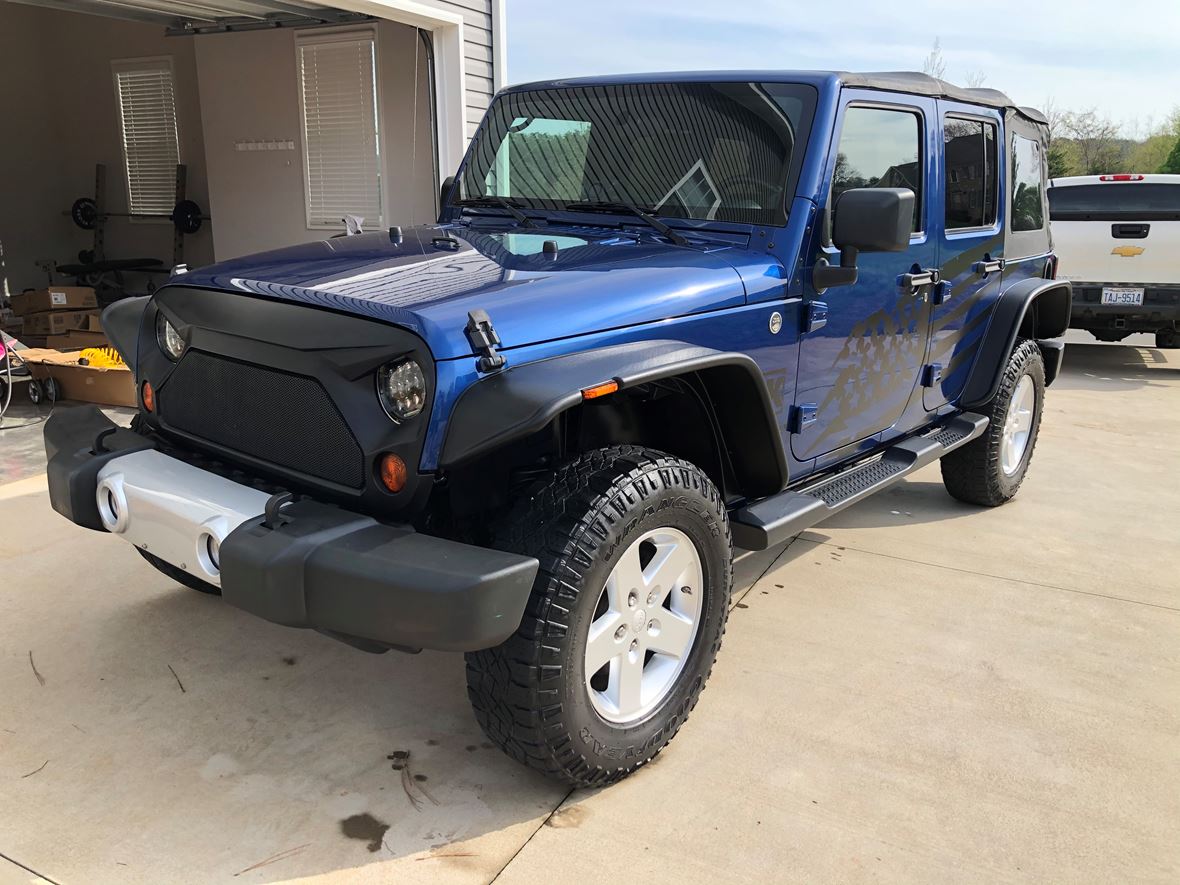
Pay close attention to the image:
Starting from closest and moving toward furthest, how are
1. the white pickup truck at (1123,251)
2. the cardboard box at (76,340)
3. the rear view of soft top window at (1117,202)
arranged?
1. the cardboard box at (76,340)
2. the white pickup truck at (1123,251)
3. the rear view of soft top window at (1117,202)

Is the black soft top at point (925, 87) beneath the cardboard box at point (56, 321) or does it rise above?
above

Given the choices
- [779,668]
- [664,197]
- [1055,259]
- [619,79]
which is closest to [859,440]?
[779,668]

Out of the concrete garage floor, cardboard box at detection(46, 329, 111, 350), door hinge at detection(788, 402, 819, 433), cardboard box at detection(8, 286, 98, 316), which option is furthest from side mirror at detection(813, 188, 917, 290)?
cardboard box at detection(8, 286, 98, 316)

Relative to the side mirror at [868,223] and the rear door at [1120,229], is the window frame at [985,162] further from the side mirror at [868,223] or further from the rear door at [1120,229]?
the rear door at [1120,229]

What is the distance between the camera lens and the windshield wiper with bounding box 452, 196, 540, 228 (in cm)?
330

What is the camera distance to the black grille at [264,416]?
2211 millimetres

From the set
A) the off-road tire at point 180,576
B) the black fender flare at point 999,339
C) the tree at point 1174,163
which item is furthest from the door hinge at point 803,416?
the tree at point 1174,163

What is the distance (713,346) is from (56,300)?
7301mm

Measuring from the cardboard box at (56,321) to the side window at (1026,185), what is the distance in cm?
721

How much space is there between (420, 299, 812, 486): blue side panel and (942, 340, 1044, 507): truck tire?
1.68 m

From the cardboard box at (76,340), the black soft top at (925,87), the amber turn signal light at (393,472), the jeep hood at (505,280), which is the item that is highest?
the black soft top at (925,87)

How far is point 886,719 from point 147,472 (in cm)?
216

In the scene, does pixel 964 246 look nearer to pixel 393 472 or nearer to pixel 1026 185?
pixel 1026 185

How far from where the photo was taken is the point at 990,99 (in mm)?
4219
